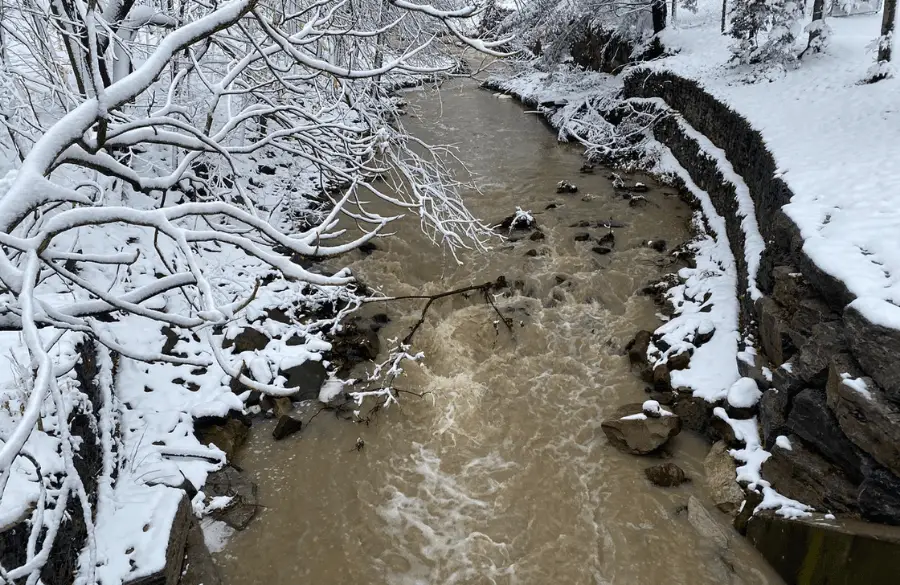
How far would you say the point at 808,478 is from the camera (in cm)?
504

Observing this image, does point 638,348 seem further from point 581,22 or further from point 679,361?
point 581,22

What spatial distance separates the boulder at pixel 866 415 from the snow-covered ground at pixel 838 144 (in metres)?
0.57

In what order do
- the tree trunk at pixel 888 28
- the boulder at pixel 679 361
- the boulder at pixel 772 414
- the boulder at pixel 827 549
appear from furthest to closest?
the tree trunk at pixel 888 28, the boulder at pixel 679 361, the boulder at pixel 772 414, the boulder at pixel 827 549

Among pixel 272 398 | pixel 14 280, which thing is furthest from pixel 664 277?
pixel 14 280

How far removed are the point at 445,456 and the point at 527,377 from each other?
182 cm

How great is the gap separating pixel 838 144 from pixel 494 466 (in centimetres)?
727

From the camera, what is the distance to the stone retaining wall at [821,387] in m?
4.32

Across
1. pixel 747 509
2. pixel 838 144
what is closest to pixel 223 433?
pixel 747 509

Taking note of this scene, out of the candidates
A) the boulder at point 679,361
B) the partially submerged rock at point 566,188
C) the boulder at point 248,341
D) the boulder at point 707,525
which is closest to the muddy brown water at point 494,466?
the boulder at point 707,525

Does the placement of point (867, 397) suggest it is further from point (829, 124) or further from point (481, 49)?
point (829, 124)

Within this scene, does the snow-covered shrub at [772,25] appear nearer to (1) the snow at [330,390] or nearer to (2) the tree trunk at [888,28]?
(2) the tree trunk at [888,28]

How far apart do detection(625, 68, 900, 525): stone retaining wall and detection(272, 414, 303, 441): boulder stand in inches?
213

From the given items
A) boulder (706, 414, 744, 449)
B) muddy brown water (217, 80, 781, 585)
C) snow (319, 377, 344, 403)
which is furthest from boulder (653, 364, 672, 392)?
snow (319, 377, 344, 403)

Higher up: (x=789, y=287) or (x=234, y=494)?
(x=789, y=287)
